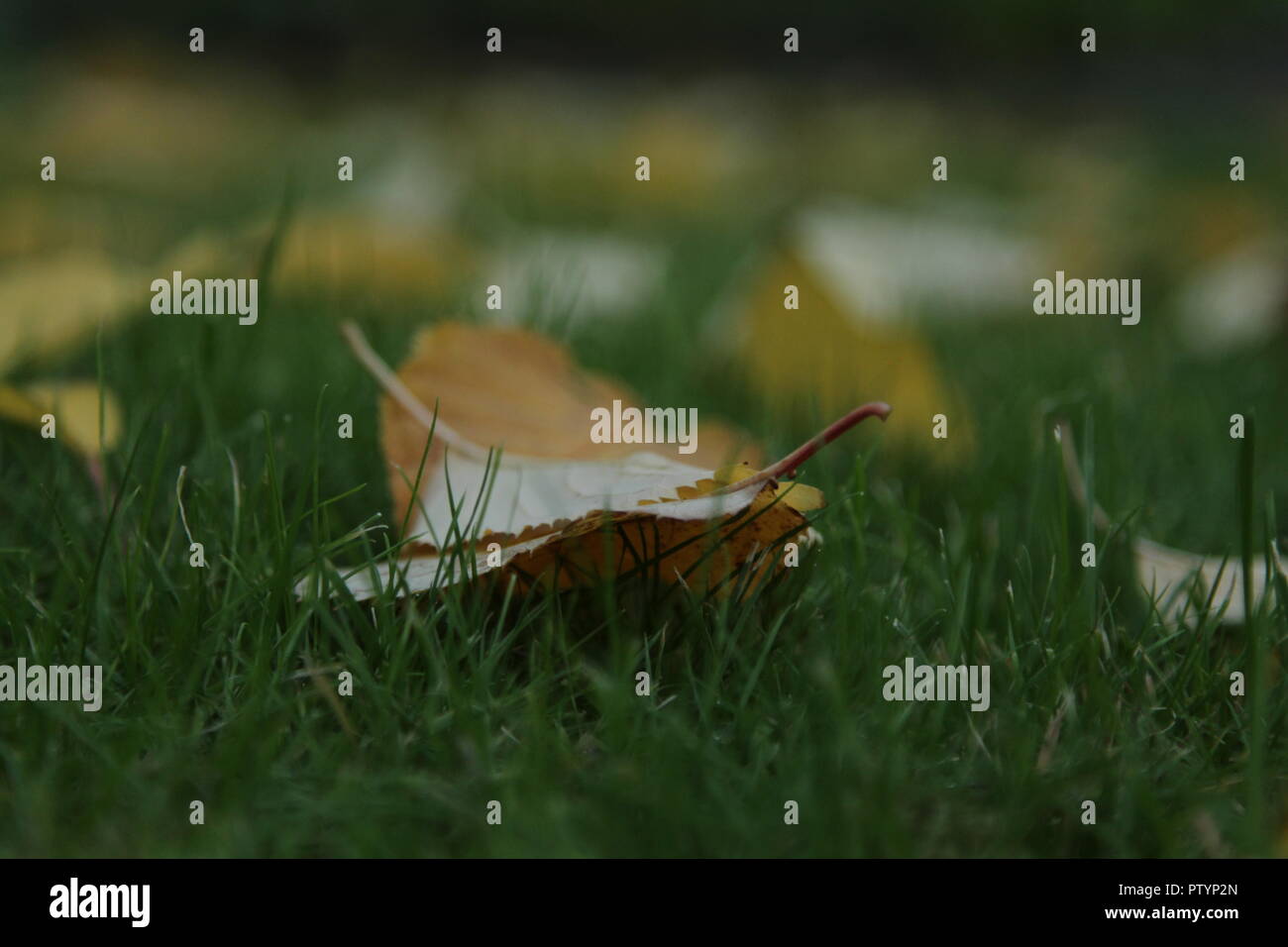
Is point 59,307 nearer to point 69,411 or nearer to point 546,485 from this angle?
point 69,411

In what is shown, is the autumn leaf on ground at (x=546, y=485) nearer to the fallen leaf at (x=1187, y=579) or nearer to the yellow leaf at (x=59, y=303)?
the fallen leaf at (x=1187, y=579)

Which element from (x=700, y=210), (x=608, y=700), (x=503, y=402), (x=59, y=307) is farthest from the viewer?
(x=700, y=210)

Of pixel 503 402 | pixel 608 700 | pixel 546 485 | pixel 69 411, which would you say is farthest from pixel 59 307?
pixel 608 700

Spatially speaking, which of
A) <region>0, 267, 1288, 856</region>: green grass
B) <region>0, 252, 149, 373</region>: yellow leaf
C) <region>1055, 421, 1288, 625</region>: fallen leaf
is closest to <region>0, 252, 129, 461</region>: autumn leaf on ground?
<region>0, 252, 149, 373</region>: yellow leaf

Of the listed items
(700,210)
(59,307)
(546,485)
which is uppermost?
(700,210)

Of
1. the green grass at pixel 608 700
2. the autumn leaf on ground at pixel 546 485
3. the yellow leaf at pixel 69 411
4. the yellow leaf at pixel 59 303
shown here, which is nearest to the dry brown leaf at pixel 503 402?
the autumn leaf on ground at pixel 546 485
